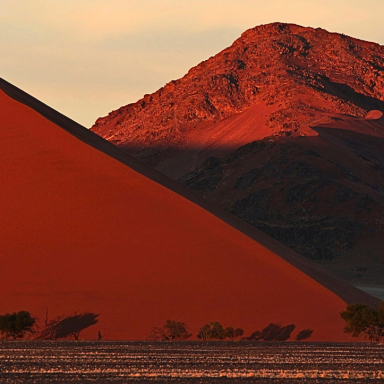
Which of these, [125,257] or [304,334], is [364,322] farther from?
[125,257]

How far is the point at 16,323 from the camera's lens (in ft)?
90.6

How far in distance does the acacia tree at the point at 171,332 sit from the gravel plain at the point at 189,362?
49.3 inches

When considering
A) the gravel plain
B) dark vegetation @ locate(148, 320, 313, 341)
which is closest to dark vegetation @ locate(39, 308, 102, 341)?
the gravel plain

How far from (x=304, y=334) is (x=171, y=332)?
5048 mm

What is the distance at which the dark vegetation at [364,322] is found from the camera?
29.5m

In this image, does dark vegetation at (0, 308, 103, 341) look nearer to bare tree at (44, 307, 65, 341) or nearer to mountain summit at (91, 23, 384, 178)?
bare tree at (44, 307, 65, 341)

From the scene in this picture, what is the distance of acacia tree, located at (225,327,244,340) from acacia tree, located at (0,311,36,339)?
6.89 m

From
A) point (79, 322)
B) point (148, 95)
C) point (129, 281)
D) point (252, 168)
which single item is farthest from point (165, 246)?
point (148, 95)

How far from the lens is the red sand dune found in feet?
98.8

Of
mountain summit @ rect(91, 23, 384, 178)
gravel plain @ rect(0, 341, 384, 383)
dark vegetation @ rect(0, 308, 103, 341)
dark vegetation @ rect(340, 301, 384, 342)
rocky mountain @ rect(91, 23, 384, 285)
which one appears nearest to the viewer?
gravel plain @ rect(0, 341, 384, 383)

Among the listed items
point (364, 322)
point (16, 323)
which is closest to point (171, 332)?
point (16, 323)

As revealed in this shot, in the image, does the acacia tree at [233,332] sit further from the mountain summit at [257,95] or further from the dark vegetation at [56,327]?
the mountain summit at [257,95]

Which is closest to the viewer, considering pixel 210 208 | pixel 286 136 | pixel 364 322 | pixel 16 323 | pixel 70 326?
pixel 16 323

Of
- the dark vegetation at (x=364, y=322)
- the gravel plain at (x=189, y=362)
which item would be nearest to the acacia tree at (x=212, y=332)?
the gravel plain at (x=189, y=362)
